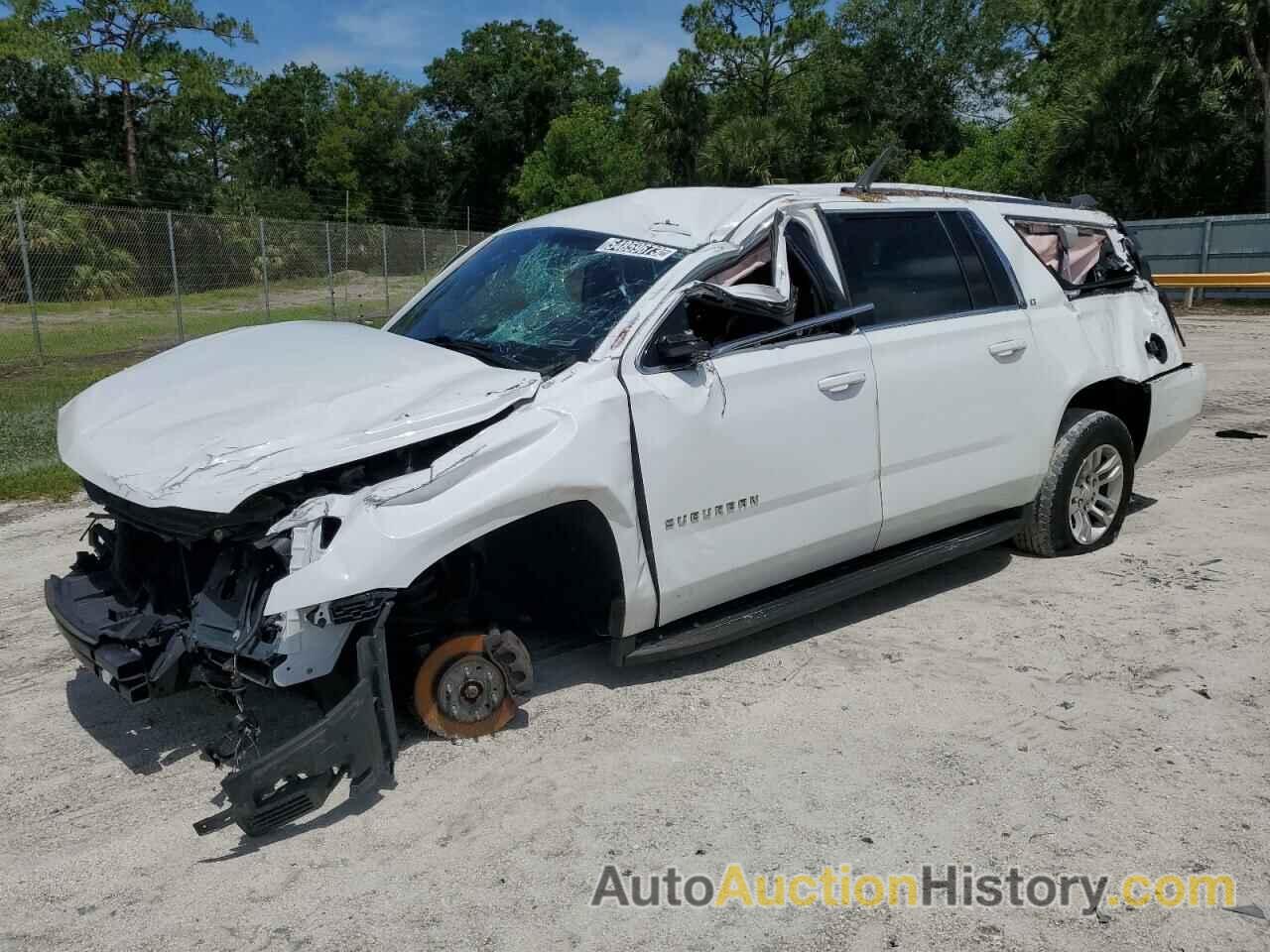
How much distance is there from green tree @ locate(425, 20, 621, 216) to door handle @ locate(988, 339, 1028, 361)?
6709cm

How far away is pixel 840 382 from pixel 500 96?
69667mm

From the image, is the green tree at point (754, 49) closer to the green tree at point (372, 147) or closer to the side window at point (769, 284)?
the green tree at point (372, 147)

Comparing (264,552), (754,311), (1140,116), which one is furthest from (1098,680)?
(1140,116)

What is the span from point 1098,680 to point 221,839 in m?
3.29

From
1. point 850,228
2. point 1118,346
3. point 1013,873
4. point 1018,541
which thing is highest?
point 850,228

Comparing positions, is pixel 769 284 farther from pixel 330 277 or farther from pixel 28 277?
pixel 330 277

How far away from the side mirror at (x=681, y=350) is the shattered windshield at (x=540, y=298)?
9.8 inches

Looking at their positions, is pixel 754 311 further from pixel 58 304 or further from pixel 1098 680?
pixel 58 304

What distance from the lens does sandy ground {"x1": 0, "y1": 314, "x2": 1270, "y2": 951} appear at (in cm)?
298

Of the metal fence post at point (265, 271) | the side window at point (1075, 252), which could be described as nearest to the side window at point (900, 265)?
the side window at point (1075, 252)

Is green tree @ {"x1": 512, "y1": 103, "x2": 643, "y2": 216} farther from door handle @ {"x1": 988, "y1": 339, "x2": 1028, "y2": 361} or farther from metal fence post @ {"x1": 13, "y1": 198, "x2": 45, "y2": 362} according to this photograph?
door handle @ {"x1": 988, "y1": 339, "x2": 1028, "y2": 361}

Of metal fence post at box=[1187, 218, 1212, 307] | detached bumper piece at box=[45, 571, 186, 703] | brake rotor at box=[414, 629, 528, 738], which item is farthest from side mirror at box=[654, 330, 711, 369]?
metal fence post at box=[1187, 218, 1212, 307]

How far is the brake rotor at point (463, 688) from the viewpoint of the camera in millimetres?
3826

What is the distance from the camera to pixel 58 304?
1791cm
